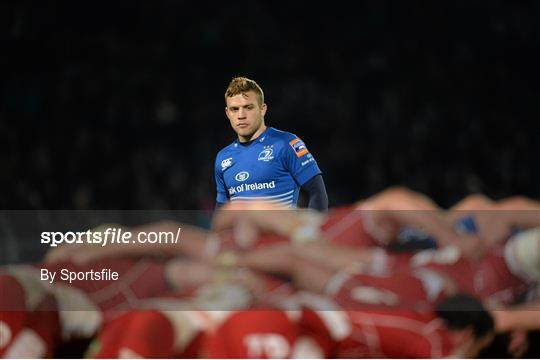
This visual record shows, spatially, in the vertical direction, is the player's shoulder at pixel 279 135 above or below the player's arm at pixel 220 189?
above

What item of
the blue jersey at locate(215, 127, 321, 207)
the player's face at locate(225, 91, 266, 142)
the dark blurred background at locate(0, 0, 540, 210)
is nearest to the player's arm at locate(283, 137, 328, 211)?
the blue jersey at locate(215, 127, 321, 207)

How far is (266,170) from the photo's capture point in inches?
85.4

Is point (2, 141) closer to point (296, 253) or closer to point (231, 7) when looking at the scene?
point (231, 7)

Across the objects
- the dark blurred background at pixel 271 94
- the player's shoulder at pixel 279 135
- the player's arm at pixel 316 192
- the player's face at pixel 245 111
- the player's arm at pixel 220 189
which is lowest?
the player's arm at pixel 316 192

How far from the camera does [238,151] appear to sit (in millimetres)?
2229

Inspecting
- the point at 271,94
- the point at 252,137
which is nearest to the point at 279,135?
the point at 252,137

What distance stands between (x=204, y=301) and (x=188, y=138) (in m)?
5.55

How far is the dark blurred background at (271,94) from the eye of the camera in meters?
6.68

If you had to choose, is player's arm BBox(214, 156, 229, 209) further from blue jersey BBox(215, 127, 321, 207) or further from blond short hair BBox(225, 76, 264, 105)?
blond short hair BBox(225, 76, 264, 105)

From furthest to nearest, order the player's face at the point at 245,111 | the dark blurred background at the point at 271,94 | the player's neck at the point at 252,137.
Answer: the dark blurred background at the point at 271,94 < the player's neck at the point at 252,137 < the player's face at the point at 245,111

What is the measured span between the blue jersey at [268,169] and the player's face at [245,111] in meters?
0.09

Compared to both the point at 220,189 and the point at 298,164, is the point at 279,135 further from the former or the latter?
the point at 220,189

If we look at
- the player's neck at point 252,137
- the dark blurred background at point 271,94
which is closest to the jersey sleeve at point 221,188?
the player's neck at point 252,137

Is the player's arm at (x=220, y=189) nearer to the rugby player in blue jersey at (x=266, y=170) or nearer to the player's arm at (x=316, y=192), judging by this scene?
the rugby player in blue jersey at (x=266, y=170)
